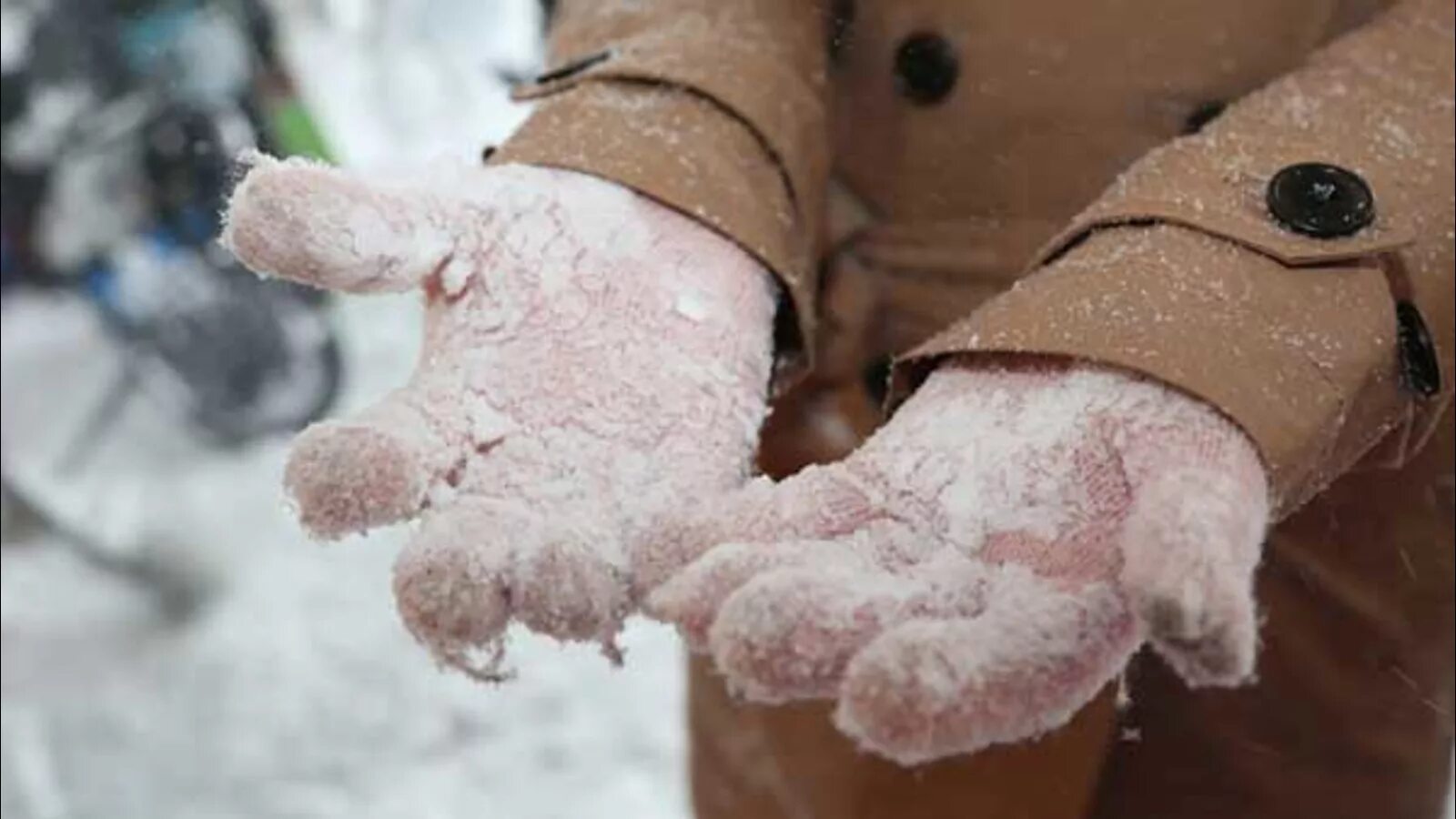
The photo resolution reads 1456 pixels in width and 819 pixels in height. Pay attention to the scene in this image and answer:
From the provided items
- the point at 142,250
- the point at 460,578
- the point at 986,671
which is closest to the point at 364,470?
the point at 460,578

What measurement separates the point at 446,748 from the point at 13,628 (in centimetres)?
20

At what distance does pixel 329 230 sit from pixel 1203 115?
0.72ft

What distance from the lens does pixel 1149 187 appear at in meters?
0.44

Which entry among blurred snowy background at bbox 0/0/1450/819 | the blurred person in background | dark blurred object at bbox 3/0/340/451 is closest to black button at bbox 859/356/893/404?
the blurred person in background

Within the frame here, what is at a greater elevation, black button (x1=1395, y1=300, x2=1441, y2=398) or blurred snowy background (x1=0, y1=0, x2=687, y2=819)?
black button (x1=1395, y1=300, x2=1441, y2=398)

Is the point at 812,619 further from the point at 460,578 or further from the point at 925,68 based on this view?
the point at 925,68

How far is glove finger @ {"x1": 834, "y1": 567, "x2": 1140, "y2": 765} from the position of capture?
32cm

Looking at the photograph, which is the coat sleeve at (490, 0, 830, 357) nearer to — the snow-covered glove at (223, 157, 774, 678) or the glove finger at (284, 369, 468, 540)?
the snow-covered glove at (223, 157, 774, 678)

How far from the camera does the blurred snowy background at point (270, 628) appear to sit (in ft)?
2.19

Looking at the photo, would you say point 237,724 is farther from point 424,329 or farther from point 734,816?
point 424,329

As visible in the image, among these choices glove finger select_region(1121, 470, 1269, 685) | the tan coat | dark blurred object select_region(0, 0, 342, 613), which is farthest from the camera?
dark blurred object select_region(0, 0, 342, 613)

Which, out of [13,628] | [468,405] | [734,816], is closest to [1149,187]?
[468,405]

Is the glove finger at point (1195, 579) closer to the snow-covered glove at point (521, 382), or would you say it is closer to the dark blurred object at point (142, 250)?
the snow-covered glove at point (521, 382)

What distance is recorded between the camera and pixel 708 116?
1.70 feet
